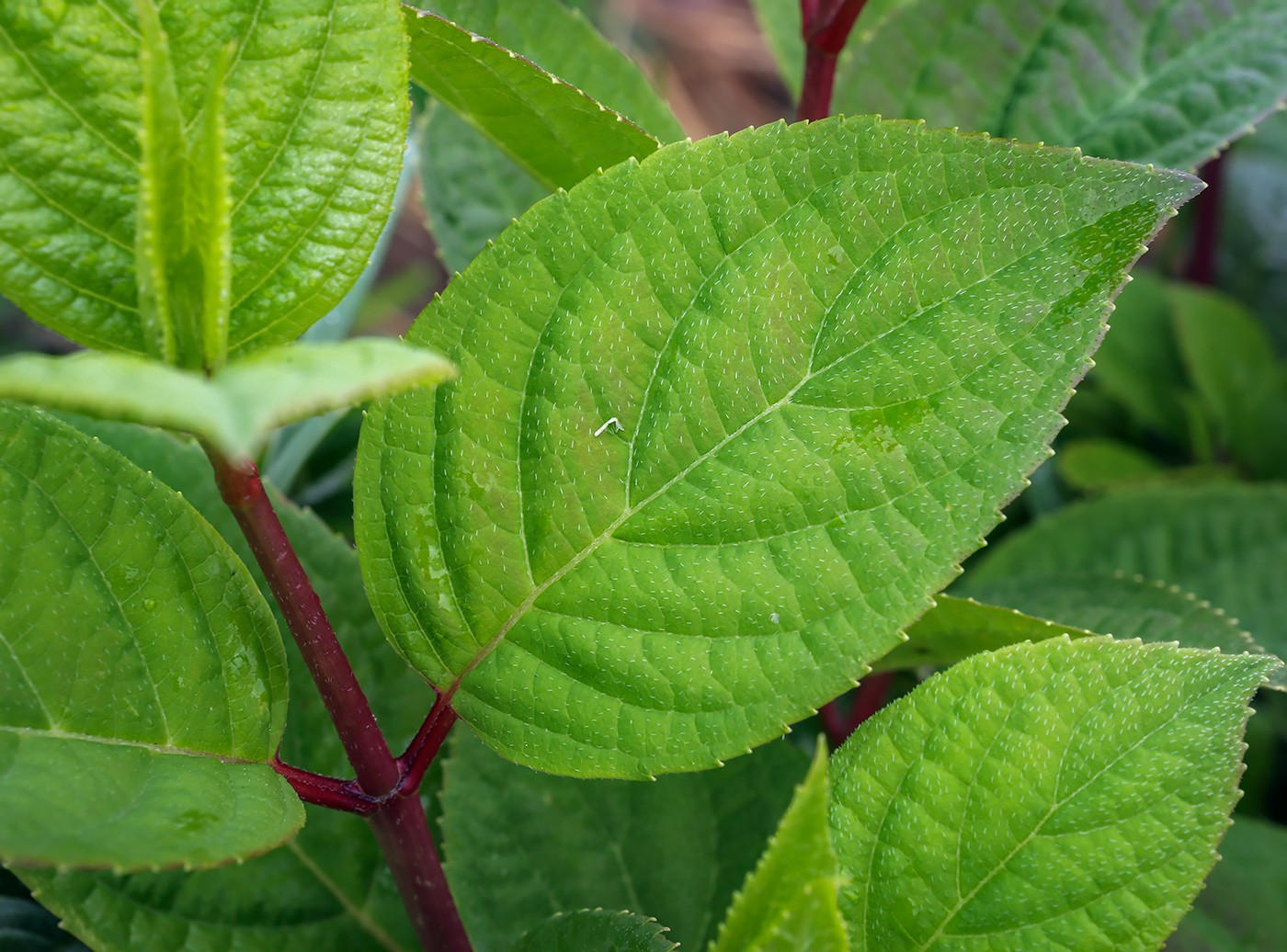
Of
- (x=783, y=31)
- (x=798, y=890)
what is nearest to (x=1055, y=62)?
(x=783, y=31)

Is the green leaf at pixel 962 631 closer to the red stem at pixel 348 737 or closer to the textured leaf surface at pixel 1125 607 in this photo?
the textured leaf surface at pixel 1125 607

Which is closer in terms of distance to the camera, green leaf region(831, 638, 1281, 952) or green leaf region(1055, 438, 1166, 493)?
green leaf region(831, 638, 1281, 952)

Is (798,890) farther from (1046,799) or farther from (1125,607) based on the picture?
(1125,607)

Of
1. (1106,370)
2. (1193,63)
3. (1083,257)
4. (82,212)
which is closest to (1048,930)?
(1083,257)

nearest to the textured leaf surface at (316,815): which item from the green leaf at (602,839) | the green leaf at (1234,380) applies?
the green leaf at (602,839)

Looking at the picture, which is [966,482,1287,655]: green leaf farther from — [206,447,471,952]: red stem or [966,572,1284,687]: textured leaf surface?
[206,447,471,952]: red stem

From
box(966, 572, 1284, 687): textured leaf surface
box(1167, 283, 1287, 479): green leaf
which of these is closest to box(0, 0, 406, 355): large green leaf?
box(966, 572, 1284, 687): textured leaf surface
